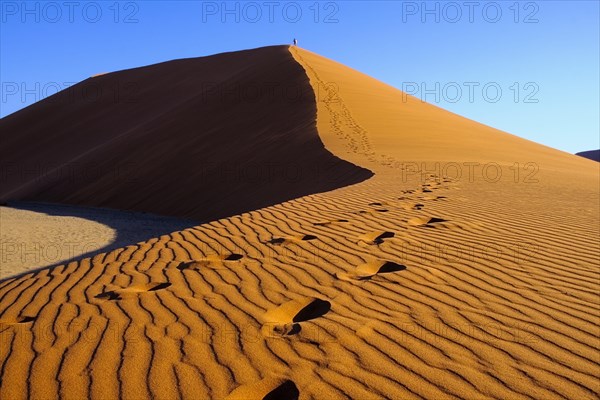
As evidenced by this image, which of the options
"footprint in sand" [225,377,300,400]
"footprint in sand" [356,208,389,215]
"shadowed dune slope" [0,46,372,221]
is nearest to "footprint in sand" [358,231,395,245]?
"footprint in sand" [356,208,389,215]

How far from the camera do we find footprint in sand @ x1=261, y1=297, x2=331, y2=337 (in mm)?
3351

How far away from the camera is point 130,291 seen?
14.0 ft

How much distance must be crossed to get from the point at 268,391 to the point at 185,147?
60.1ft

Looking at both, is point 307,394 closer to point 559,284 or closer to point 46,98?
point 559,284

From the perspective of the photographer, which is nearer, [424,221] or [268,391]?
[268,391]

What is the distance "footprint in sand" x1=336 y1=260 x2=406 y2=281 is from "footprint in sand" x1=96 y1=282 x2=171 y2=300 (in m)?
1.49

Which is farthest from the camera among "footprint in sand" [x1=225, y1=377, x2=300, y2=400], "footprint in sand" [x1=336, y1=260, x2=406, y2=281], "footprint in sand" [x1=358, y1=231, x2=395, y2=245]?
"footprint in sand" [x1=358, y1=231, x2=395, y2=245]

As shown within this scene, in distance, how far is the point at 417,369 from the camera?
9.37ft

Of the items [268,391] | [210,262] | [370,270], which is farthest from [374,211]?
[268,391]

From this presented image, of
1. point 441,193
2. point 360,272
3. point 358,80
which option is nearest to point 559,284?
point 360,272

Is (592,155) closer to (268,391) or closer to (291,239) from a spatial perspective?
(291,239)

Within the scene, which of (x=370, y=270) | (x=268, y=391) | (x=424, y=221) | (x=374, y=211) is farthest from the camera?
(x=374, y=211)

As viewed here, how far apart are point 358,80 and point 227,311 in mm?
28908

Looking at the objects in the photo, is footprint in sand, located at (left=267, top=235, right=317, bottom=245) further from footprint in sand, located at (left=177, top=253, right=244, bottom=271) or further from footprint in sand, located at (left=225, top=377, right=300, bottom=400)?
footprint in sand, located at (left=225, top=377, right=300, bottom=400)
